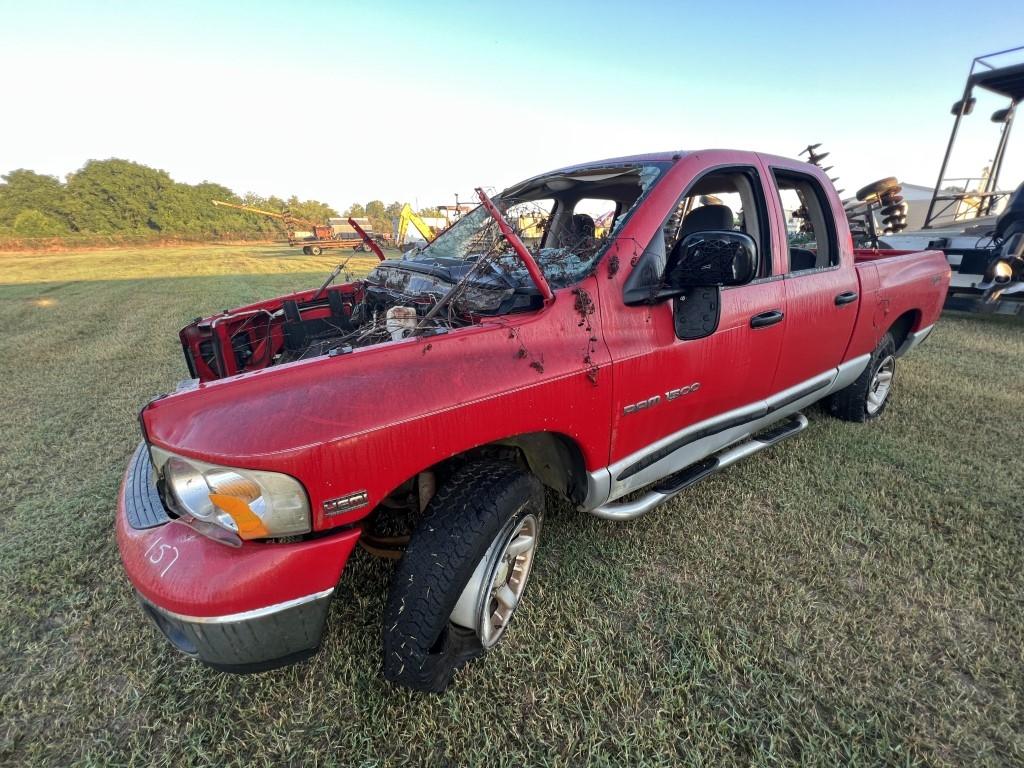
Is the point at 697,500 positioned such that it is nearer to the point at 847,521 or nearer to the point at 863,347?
the point at 847,521

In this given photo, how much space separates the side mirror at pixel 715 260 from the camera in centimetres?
161

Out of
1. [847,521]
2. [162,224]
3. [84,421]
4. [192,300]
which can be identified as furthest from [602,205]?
[162,224]

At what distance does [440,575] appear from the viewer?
147cm

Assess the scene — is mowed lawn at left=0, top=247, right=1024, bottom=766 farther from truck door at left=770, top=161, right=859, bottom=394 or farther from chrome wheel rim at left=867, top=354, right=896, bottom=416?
truck door at left=770, top=161, right=859, bottom=394

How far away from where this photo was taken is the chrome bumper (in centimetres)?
121

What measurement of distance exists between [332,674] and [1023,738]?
2.32 m

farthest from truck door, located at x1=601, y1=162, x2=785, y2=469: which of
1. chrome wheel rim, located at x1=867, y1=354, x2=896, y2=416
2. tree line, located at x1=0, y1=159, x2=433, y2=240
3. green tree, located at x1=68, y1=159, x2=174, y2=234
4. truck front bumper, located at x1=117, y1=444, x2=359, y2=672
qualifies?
green tree, located at x1=68, y1=159, x2=174, y2=234

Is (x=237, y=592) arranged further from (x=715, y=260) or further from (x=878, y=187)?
(x=878, y=187)

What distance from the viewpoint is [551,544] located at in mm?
2412

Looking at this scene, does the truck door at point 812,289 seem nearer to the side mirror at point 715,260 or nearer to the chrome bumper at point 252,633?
the side mirror at point 715,260

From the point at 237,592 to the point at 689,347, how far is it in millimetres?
1790

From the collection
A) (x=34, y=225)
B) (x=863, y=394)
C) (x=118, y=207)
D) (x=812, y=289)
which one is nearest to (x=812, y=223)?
(x=812, y=289)

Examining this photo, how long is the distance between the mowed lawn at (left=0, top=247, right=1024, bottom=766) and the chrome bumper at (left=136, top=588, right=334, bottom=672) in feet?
1.50

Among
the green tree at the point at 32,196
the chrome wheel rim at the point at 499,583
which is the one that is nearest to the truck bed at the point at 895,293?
the chrome wheel rim at the point at 499,583
